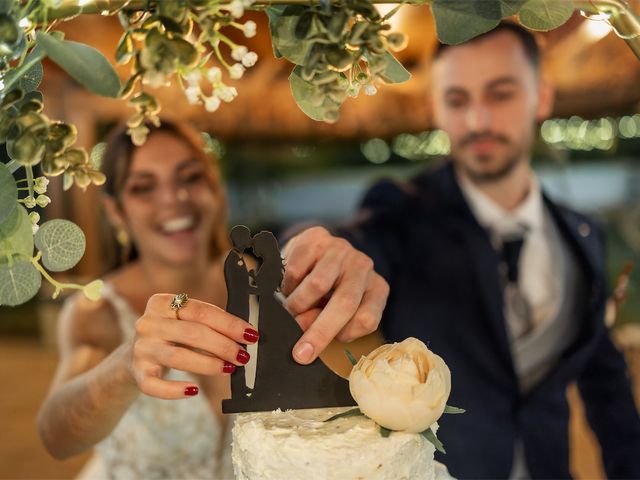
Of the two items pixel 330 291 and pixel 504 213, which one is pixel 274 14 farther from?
pixel 504 213

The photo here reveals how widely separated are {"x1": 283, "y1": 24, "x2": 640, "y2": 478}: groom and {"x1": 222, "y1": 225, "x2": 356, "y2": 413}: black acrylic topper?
702mm

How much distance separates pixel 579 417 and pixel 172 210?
13.1 ft

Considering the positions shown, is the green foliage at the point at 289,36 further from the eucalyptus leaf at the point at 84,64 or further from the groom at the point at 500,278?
the groom at the point at 500,278

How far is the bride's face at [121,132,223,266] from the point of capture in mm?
1898

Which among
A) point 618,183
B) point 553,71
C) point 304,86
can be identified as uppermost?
point 304,86

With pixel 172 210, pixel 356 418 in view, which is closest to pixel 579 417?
pixel 172 210

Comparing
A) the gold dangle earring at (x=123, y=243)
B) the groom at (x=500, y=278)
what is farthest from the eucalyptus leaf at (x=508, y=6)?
the gold dangle earring at (x=123, y=243)

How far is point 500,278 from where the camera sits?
1.70 m

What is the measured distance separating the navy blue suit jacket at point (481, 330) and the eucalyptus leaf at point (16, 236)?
0.87 metres

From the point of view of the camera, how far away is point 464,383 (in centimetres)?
160

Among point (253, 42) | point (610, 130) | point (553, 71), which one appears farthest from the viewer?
point (610, 130)

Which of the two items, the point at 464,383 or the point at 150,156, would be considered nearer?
the point at 464,383

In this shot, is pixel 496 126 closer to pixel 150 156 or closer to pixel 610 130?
pixel 150 156

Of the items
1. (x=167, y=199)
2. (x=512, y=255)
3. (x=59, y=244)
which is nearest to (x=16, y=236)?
(x=59, y=244)
